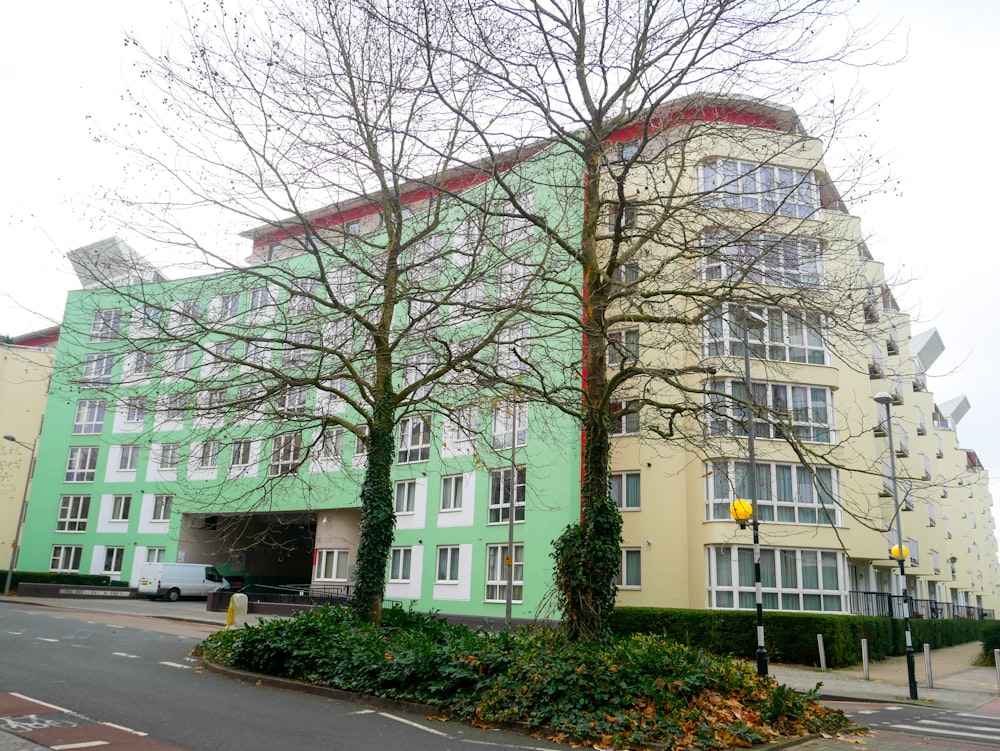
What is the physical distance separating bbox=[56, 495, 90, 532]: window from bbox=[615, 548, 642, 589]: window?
108ft

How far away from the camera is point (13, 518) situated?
5025 centimetres

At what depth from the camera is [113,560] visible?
44312 mm

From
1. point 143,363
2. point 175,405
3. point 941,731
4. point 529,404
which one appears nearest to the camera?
point 941,731

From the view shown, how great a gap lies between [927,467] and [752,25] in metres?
43.8

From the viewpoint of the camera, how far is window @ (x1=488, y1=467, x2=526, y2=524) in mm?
31203

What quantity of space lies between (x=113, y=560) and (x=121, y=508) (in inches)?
114

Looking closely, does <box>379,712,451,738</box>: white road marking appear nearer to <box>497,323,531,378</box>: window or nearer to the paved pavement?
the paved pavement

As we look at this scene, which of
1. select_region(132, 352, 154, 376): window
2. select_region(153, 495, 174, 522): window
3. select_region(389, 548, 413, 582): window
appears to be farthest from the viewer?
select_region(153, 495, 174, 522): window

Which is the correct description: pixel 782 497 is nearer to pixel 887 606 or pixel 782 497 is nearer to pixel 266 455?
pixel 887 606

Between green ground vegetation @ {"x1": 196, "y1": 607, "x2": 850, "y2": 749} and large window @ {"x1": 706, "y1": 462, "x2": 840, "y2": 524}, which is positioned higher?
large window @ {"x1": 706, "y1": 462, "x2": 840, "y2": 524}

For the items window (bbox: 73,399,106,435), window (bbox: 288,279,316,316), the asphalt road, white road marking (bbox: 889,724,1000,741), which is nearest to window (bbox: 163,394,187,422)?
window (bbox: 288,279,316,316)

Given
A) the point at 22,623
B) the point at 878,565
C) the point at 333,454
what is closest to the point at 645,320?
the point at 333,454

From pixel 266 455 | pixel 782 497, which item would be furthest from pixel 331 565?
pixel 266 455

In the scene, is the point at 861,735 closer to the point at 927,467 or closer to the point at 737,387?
the point at 737,387
